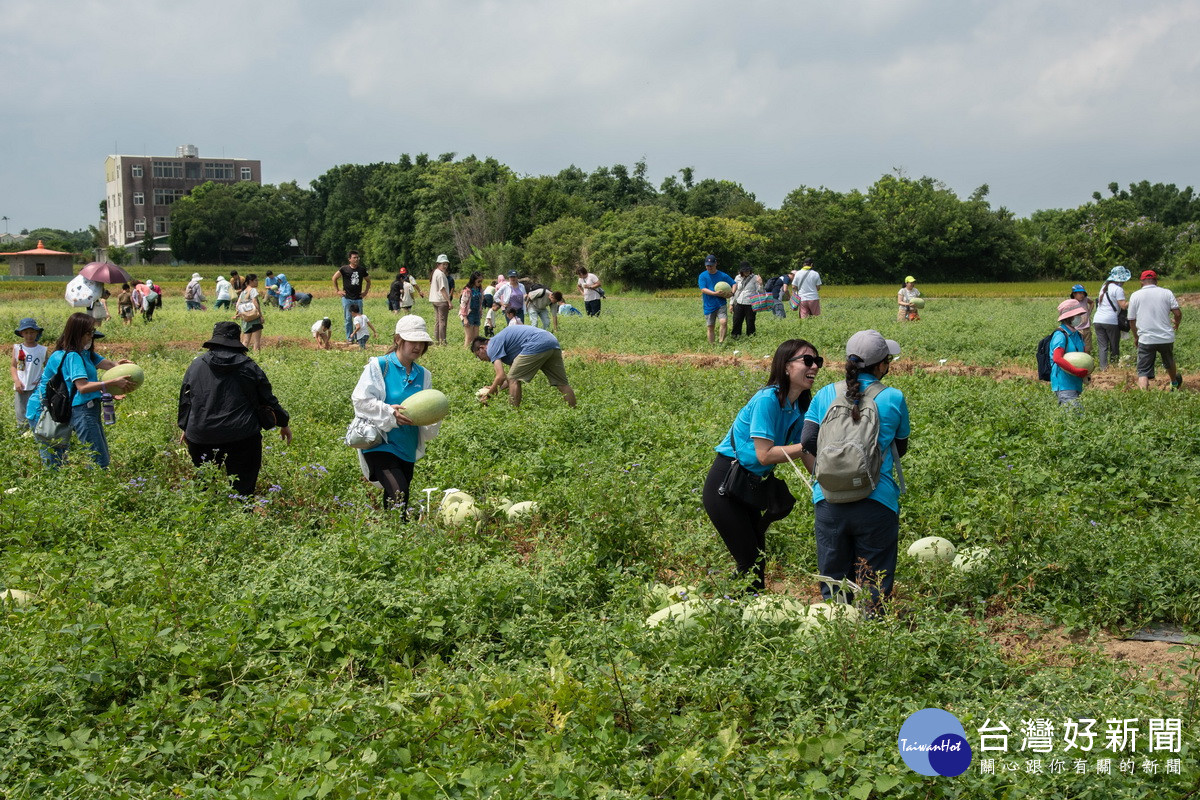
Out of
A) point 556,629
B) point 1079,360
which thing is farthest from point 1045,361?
point 556,629

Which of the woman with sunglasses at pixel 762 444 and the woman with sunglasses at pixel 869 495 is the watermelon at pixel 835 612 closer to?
the woman with sunglasses at pixel 869 495

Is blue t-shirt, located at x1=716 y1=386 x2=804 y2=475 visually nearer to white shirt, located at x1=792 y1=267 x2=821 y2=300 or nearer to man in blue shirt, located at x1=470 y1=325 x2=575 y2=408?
man in blue shirt, located at x1=470 y1=325 x2=575 y2=408

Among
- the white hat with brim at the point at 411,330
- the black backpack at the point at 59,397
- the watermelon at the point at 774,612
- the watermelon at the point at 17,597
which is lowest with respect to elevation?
the watermelon at the point at 17,597

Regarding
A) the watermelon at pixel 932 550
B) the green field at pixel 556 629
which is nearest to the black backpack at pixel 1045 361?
the green field at pixel 556 629

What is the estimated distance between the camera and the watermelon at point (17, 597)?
529 cm

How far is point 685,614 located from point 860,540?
3.38 ft

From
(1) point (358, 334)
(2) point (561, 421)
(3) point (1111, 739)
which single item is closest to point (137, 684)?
(3) point (1111, 739)

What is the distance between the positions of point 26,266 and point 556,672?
247 feet

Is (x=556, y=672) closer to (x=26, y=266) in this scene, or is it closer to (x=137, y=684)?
(x=137, y=684)

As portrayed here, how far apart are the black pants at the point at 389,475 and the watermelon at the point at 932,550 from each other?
3645mm

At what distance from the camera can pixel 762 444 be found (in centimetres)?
570

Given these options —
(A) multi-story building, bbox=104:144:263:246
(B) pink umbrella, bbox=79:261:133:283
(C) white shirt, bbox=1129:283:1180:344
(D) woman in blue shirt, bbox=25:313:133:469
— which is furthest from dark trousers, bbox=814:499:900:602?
(A) multi-story building, bbox=104:144:263:246

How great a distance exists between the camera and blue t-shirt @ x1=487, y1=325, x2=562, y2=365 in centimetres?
1194

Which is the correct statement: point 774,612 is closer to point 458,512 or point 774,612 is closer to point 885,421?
point 885,421
